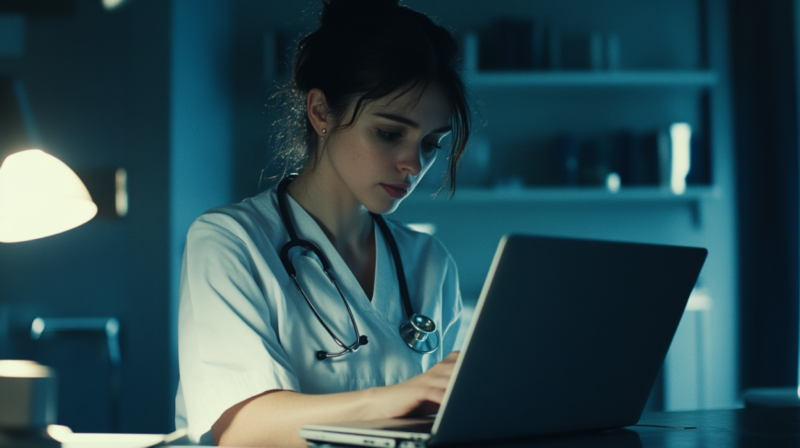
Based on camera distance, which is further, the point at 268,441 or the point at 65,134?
the point at 65,134

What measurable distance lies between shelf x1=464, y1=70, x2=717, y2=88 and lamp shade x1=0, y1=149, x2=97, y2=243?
98.6 inches

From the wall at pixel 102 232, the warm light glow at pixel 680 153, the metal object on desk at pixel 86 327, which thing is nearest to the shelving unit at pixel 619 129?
the warm light glow at pixel 680 153

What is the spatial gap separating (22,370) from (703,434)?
749 millimetres

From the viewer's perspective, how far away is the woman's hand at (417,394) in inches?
29.9

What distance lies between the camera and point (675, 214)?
344 cm

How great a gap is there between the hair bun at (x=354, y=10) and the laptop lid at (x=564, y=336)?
71 cm

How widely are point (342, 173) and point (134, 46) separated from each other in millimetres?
1694

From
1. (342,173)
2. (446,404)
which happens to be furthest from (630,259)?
(342,173)

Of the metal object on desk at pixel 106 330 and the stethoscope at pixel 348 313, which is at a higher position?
the stethoscope at pixel 348 313

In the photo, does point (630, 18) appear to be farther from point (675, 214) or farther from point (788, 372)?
point (788, 372)

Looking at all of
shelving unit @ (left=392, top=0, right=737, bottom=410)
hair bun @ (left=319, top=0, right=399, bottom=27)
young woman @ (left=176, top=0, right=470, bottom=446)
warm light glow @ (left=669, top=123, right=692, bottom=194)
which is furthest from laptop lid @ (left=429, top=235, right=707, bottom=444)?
warm light glow @ (left=669, top=123, right=692, bottom=194)

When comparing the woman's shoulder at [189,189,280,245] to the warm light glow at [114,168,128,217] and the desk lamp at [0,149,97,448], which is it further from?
the warm light glow at [114,168,128,217]

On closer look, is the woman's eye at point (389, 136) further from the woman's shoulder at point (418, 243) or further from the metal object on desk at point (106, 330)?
the metal object on desk at point (106, 330)

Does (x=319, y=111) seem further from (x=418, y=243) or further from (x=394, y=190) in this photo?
(x=418, y=243)
